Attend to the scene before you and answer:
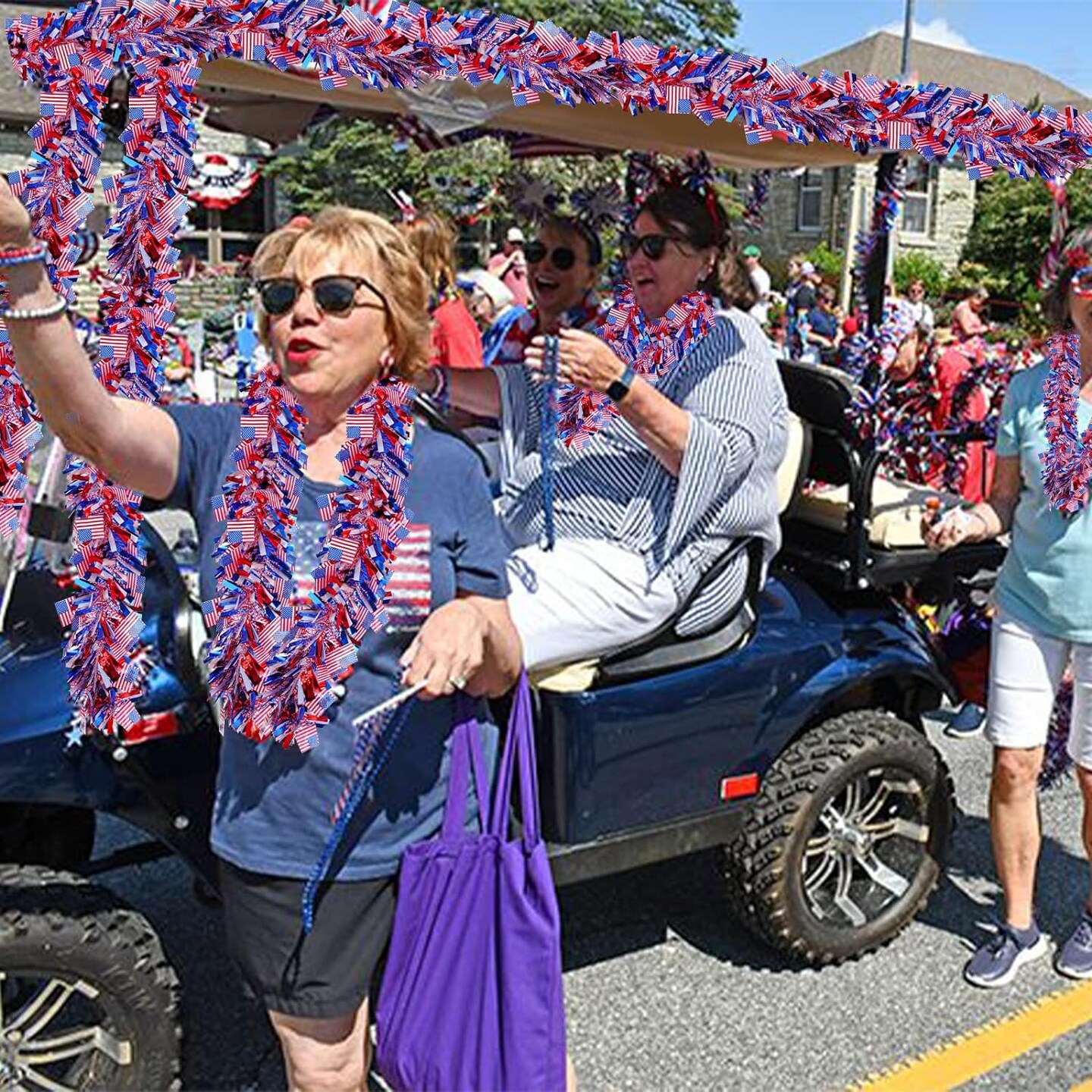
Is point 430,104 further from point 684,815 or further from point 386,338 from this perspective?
point 684,815

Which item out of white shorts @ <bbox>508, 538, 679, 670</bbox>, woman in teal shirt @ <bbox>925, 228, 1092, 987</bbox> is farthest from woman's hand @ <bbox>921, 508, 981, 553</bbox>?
white shorts @ <bbox>508, 538, 679, 670</bbox>

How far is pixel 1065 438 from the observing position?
9.98 ft

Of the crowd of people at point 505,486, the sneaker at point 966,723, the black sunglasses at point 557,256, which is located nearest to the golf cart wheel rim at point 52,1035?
the crowd of people at point 505,486

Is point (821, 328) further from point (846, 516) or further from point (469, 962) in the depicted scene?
point (469, 962)

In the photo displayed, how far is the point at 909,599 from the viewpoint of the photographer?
3850 millimetres

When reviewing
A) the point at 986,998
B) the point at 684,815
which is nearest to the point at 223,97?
the point at 684,815

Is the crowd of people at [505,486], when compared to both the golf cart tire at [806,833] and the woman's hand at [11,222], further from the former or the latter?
the golf cart tire at [806,833]

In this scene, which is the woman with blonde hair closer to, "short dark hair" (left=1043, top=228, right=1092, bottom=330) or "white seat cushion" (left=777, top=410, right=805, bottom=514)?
"white seat cushion" (left=777, top=410, right=805, bottom=514)

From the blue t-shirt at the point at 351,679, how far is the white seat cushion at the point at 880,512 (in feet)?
5.70

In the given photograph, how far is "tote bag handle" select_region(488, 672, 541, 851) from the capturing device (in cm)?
212

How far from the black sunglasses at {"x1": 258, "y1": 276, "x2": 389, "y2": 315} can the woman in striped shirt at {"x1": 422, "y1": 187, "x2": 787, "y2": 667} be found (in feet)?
A: 2.50

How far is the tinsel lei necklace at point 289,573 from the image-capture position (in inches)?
76.0

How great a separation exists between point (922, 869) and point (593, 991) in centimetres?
98

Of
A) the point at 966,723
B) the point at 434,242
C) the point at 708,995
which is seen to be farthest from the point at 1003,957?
the point at 434,242
